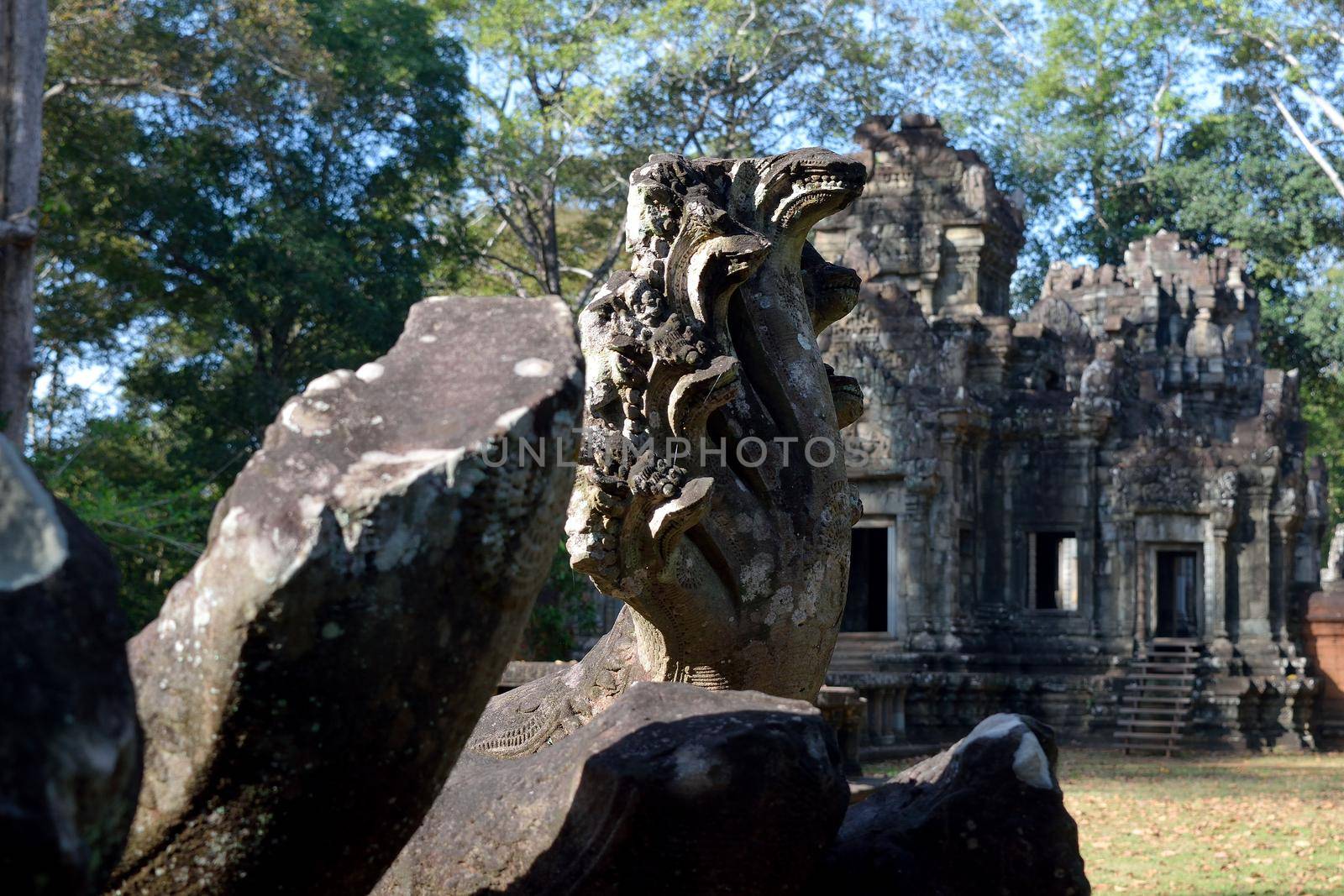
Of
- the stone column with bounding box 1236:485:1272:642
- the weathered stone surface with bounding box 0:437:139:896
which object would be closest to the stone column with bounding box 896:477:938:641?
the stone column with bounding box 1236:485:1272:642

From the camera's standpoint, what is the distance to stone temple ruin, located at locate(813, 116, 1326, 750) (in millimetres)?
20016

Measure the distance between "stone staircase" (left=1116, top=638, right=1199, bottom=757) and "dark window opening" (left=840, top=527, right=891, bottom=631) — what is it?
425cm

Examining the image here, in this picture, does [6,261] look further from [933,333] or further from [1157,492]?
[1157,492]

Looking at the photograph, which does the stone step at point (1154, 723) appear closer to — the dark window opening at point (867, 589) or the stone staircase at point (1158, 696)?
the stone staircase at point (1158, 696)

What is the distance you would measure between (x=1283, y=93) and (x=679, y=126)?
48.5 ft

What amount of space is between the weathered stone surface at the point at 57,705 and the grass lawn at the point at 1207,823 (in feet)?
24.3

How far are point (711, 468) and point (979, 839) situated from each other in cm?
236

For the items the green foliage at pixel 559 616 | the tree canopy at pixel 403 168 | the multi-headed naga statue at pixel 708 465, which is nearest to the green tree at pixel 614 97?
the tree canopy at pixel 403 168

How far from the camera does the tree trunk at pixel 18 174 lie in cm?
1348

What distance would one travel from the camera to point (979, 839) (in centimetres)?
225

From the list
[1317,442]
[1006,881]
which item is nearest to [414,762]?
[1006,881]

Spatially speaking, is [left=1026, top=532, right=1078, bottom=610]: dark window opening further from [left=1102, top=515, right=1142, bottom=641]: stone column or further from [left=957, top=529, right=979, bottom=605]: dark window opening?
[left=957, top=529, right=979, bottom=605]: dark window opening

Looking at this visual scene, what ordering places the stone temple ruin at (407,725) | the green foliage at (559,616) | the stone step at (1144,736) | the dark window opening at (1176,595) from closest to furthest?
the stone temple ruin at (407,725)
the green foliage at (559,616)
the stone step at (1144,736)
the dark window opening at (1176,595)

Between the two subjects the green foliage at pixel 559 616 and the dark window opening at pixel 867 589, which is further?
the dark window opening at pixel 867 589
